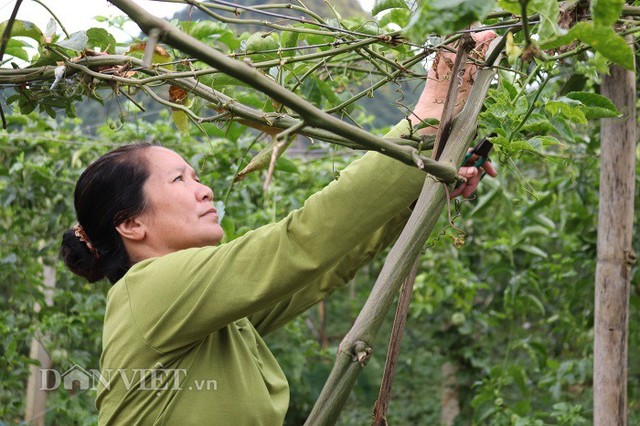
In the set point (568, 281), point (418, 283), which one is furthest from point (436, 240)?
point (418, 283)

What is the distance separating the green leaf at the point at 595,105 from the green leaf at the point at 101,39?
67 cm

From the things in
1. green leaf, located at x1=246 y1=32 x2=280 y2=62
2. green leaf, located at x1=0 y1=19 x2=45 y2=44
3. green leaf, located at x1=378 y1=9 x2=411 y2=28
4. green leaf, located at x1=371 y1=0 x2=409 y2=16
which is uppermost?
green leaf, located at x1=371 y1=0 x2=409 y2=16

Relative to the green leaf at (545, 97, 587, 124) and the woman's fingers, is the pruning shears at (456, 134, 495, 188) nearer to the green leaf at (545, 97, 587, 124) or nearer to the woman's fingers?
the woman's fingers

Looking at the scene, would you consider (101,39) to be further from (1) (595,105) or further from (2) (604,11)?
(2) (604,11)

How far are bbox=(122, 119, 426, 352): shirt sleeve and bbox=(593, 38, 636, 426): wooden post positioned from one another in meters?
0.70

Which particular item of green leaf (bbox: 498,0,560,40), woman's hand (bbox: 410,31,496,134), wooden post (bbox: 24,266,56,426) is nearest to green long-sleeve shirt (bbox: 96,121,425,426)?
woman's hand (bbox: 410,31,496,134)

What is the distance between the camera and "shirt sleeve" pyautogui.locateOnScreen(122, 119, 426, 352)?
40.0 inches

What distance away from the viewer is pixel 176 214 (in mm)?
1274

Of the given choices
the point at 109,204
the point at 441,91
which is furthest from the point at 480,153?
the point at 109,204

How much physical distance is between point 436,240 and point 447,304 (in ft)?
10.7

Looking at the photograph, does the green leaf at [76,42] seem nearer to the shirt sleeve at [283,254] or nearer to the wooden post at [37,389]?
the shirt sleeve at [283,254]

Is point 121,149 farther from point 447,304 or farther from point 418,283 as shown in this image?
point 447,304

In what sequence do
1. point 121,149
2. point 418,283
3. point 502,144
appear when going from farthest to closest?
point 418,283 < point 121,149 < point 502,144

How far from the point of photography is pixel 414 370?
5.51 m
